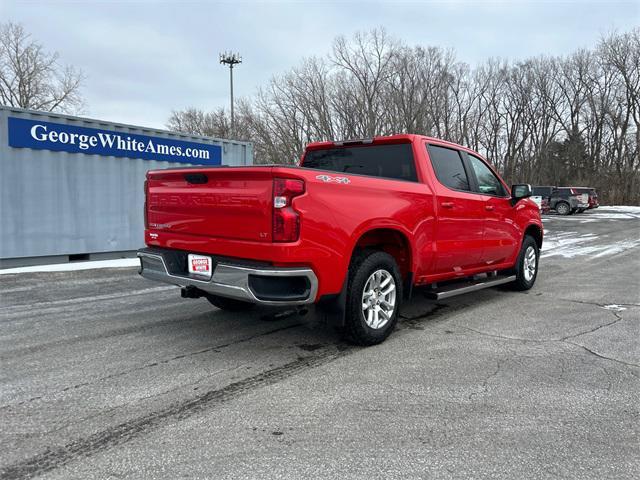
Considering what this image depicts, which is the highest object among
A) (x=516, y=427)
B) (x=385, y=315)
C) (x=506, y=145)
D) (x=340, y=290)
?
(x=506, y=145)

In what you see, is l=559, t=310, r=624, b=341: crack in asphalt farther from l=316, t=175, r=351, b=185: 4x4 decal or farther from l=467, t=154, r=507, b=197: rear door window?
l=316, t=175, r=351, b=185: 4x4 decal

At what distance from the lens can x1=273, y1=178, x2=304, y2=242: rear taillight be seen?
3.65m

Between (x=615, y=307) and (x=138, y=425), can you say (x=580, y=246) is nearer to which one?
(x=615, y=307)

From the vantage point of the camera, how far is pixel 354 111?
121 ft

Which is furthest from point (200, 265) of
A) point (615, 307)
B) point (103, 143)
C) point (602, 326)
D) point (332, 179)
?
point (103, 143)

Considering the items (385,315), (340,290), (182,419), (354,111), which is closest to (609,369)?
(385,315)

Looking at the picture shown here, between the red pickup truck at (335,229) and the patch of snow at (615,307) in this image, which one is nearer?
the red pickup truck at (335,229)

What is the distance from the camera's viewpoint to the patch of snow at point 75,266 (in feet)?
29.4

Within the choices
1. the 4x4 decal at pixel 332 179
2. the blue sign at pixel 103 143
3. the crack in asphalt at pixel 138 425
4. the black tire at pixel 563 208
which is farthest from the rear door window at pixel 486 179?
the black tire at pixel 563 208

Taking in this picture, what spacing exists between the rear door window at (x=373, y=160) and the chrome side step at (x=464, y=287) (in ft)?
4.06

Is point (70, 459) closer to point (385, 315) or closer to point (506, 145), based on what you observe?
point (385, 315)

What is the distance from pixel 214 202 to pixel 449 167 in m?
2.82

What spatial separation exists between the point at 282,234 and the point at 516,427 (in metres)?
2.02

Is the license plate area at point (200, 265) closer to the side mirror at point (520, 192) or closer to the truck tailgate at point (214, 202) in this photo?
the truck tailgate at point (214, 202)
